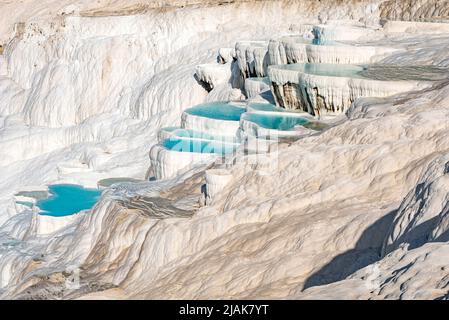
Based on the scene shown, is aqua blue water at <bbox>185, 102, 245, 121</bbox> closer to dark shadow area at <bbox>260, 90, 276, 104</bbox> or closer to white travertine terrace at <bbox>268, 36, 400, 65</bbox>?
dark shadow area at <bbox>260, 90, 276, 104</bbox>

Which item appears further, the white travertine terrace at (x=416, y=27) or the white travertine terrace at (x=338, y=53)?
the white travertine terrace at (x=416, y=27)

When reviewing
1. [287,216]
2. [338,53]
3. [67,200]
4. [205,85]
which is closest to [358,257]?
[287,216]

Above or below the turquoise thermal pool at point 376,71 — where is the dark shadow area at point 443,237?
below

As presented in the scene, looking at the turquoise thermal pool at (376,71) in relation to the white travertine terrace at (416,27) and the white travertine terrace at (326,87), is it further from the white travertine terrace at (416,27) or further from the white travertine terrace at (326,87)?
Result: the white travertine terrace at (416,27)

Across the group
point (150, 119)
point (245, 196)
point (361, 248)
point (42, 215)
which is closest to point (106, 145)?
point (150, 119)

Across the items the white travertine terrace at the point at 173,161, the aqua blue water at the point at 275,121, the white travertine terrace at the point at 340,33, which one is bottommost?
the white travertine terrace at the point at 173,161

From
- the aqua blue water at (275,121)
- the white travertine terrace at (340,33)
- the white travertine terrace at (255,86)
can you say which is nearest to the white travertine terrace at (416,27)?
the white travertine terrace at (340,33)

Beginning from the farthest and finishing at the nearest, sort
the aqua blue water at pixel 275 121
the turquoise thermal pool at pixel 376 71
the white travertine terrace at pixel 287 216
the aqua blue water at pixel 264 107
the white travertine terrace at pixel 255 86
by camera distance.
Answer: the white travertine terrace at pixel 255 86, the aqua blue water at pixel 264 107, the aqua blue water at pixel 275 121, the turquoise thermal pool at pixel 376 71, the white travertine terrace at pixel 287 216

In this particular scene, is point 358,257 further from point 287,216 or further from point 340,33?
point 340,33

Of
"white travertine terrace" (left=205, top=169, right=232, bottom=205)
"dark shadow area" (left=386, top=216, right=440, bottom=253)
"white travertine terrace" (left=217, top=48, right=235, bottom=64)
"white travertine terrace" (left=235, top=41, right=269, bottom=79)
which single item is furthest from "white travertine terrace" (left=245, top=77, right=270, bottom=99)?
"dark shadow area" (left=386, top=216, right=440, bottom=253)
